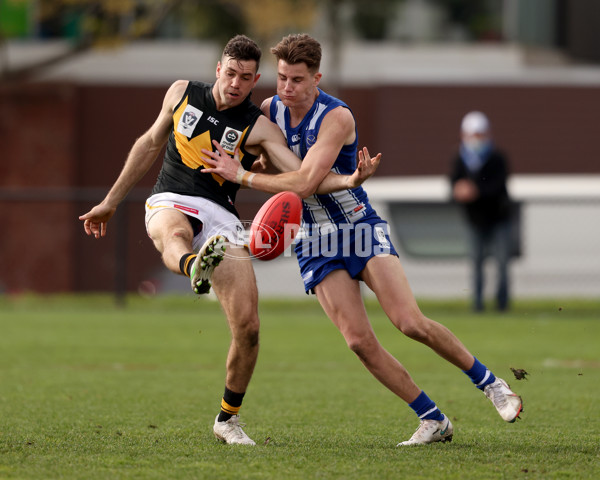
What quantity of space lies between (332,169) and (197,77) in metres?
20.2

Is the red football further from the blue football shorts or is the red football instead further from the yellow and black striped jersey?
the yellow and black striped jersey

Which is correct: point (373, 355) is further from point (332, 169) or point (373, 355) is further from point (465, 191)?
point (465, 191)

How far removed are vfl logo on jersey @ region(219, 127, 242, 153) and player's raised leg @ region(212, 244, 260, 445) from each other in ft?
1.99

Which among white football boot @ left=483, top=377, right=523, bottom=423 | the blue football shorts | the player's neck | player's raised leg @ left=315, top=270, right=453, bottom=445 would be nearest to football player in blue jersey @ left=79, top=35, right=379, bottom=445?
the player's neck

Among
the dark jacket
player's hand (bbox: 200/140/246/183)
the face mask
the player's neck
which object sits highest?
the player's neck

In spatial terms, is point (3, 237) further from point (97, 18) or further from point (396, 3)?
point (396, 3)

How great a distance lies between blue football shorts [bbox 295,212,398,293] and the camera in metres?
6.36

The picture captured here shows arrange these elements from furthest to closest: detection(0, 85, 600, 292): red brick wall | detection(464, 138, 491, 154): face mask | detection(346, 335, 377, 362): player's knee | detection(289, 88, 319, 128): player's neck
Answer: detection(0, 85, 600, 292): red brick wall, detection(464, 138, 491, 154): face mask, detection(289, 88, 319, 128): player's neck, detection(346, 335, 377, 362): player's knee

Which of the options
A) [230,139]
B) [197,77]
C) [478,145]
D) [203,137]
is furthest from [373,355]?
[197,77]

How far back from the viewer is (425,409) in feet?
20.6

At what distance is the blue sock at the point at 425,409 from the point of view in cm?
626

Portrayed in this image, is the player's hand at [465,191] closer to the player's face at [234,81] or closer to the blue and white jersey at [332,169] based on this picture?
the blue and white jersey at [332,169]

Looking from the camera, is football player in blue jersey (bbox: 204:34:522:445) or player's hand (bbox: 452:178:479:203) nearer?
football player in blue jersey (bbox: 204:34:522:445)

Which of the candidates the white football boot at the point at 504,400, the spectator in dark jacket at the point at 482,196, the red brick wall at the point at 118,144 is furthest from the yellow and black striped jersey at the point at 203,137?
the red brick wall at the point at 118,144
